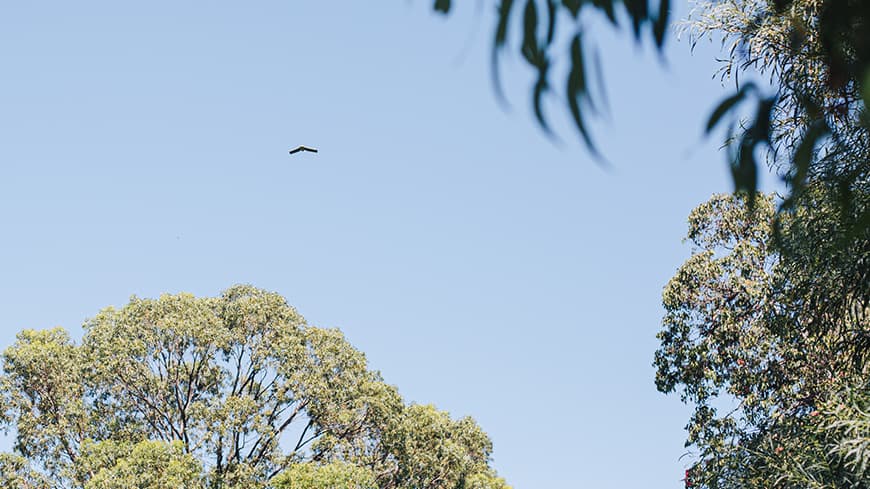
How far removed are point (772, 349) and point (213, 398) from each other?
11.0m

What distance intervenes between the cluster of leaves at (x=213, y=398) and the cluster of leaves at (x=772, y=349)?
6.90m

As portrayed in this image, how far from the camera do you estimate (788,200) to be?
1.59 meters

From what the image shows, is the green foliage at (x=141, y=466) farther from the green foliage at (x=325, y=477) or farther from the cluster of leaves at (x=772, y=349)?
the cluster of leaves at (x=772, y=349)

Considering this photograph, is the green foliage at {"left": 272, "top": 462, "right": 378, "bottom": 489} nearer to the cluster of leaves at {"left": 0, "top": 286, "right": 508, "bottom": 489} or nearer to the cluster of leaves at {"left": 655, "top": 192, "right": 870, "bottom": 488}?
the cluster of leaves at {"left": 0, "top": 286, "right": 508, "bottom": 489}

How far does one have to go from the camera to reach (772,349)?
15.4 meters

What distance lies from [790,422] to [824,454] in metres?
1.68

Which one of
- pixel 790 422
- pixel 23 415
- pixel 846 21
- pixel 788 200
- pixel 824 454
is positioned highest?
pixel 23 415

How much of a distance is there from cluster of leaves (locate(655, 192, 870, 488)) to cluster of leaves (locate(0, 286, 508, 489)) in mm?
6904

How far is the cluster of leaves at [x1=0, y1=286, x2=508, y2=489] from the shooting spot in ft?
67.6

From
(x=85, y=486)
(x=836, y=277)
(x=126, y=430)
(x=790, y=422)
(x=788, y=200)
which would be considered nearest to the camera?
(x=788, y=200)

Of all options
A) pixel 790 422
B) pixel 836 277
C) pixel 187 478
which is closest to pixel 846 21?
pixel 836 277

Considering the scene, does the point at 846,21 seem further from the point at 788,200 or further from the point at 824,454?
the point at 824,454

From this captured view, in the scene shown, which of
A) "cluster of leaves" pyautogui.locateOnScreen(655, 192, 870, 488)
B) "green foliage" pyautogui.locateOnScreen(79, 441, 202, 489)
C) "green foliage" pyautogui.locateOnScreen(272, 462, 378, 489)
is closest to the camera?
"cluster of leaves" pyautogui.locateOnScreen(655, 192, 870, 488)

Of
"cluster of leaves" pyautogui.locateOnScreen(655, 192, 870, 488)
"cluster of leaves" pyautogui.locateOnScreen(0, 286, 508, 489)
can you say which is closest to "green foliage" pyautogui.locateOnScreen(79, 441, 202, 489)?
"cluster of leaves" pyautogui.locateOnScreen(0, 286, 508, 489)
